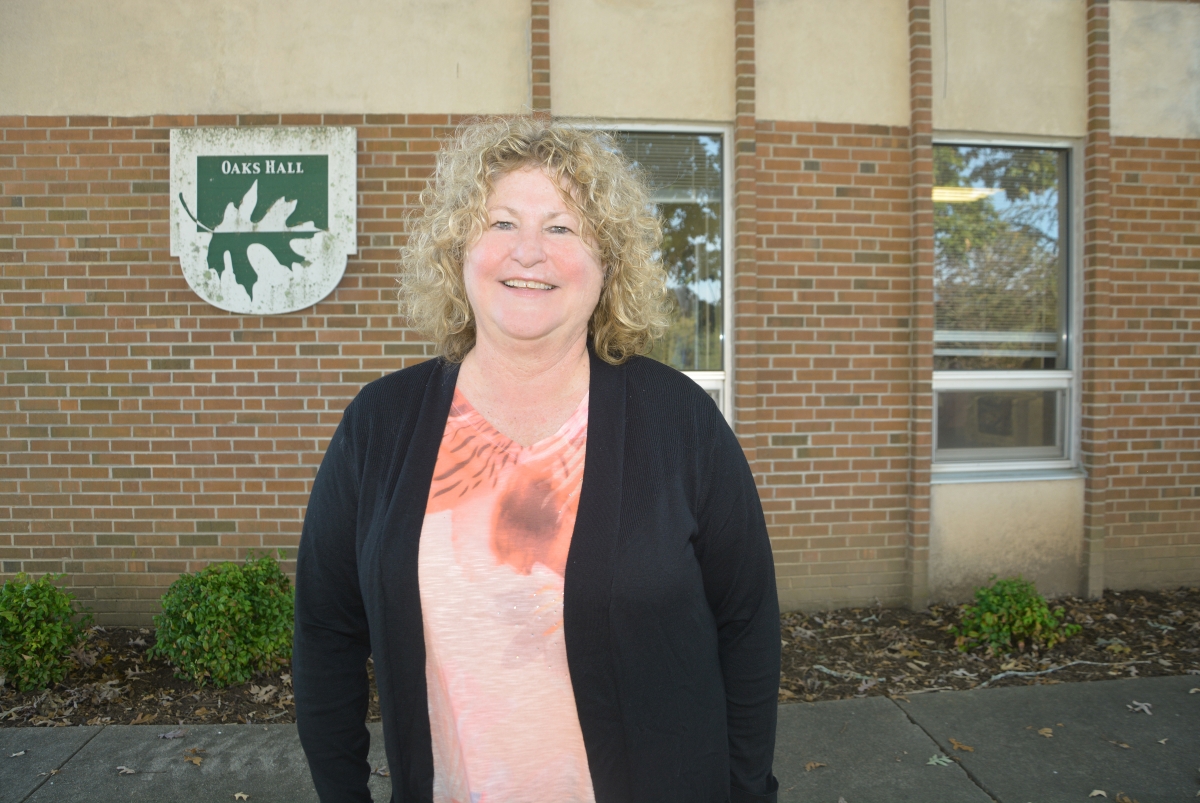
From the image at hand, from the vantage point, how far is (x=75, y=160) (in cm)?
452

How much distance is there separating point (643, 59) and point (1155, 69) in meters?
3.40

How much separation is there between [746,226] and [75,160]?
3.95 metres

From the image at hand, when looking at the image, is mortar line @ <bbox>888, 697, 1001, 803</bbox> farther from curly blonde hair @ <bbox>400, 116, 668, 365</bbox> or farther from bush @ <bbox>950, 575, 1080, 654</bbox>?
curly blonde hair @ <bbox>400, 116, 668, 365</bbox>

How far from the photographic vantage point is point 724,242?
4.91m

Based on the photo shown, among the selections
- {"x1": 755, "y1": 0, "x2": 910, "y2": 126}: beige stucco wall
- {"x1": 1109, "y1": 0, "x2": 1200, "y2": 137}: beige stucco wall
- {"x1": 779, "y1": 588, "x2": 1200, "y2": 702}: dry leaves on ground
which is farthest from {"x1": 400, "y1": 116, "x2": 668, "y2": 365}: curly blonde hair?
A: {"x1": 1109, "y1": 0, "x2": 1200, "y2": 137}: beige stucco wall

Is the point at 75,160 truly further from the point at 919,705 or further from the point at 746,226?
the point at 919,705

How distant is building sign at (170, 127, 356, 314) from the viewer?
452cm

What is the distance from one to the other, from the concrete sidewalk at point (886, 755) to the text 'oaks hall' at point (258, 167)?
2983 millimetres

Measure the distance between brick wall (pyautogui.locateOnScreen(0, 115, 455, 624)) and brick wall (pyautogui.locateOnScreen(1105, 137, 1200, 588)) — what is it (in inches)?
177

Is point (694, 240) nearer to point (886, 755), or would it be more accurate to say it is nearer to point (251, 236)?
Answer: point (251, 236)

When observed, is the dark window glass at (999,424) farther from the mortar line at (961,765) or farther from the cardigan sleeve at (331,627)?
the cardigan sleeve at (331,627)

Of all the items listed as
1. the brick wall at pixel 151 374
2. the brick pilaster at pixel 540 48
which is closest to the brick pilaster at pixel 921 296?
the brick pilaster at pixel 540 48

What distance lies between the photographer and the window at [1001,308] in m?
5.16

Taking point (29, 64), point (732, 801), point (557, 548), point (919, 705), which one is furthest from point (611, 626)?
point (29, 64)
